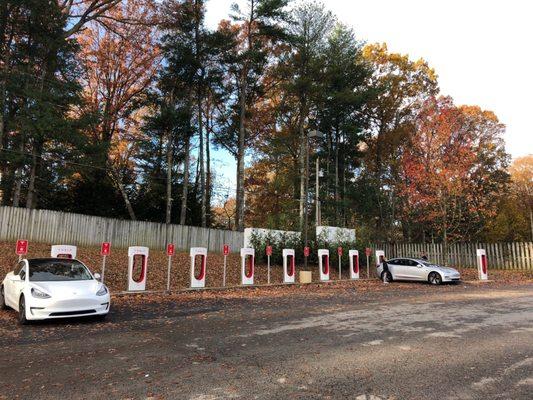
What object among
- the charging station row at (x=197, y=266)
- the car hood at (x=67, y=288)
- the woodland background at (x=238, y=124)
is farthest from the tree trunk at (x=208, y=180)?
A: the car hood at (x=67, y=288)

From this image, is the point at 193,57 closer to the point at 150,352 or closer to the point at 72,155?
the point at 72,155

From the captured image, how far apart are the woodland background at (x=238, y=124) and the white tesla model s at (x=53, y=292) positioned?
12.4 meters

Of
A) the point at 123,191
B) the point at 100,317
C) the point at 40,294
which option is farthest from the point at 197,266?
the point at 123,191

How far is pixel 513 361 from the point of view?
6.09 m

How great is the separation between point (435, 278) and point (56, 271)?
1783 centimetres

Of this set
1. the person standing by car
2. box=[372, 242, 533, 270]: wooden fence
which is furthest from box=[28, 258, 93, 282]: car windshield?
box=[372, 242, 533, 270]: wooden fence

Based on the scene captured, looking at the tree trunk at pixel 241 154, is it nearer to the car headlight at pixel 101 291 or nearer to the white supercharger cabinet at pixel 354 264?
the white supercharger cabinet at pixel 354 264

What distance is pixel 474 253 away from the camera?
30438 mm

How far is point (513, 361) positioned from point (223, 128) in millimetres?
31409

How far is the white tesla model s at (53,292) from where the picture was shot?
29.6 ft

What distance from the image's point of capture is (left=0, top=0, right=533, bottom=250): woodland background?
2309cm

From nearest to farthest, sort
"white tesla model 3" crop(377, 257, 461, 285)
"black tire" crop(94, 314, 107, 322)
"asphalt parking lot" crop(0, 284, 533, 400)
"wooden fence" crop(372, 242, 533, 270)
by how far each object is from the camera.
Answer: "asphalt parking lot" crop(0, 284, 533, 400), "black tire" crop(94, 314, 107, 322), "white tesla model 3" crop(377, 257, 461, 285), "wooden fence" crop(372, 242, 533, 270)

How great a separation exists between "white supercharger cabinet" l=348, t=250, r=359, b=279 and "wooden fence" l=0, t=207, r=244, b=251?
824 centimetres

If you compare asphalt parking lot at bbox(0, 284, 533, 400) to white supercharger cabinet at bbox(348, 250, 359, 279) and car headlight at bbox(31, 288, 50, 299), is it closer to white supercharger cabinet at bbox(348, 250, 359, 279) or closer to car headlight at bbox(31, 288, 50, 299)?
car headlight at bbox(31, 288, 50, 299)
